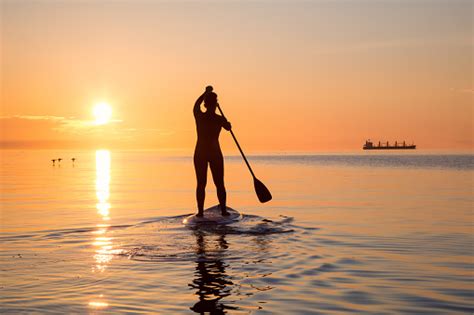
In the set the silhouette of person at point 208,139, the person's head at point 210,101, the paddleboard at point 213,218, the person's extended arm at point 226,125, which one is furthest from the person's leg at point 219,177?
the person's head at point 210,101

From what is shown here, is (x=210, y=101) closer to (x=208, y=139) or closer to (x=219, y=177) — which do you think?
(x=208, y=139)

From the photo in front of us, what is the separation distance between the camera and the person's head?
17062 millimetres

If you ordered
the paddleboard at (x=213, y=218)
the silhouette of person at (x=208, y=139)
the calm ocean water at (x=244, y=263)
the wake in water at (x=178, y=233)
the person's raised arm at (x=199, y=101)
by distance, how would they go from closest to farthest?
1. the calm ocean water at (x=244, y=263)
2. the wake in water at (x=178, y=233)
3. the paddleboard at (x=213, y=218)
4. the person's raised arm at (x=199, y=101)
5. the silhouette of person at (x=208, y=139)

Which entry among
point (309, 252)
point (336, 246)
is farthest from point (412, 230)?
point (309, 252)

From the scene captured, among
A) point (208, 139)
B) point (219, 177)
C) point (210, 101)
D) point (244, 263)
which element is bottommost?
point (244, 263)

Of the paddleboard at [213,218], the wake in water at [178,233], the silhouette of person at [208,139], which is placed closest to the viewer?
the wake in water at [178,233]

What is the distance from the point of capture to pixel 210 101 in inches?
673

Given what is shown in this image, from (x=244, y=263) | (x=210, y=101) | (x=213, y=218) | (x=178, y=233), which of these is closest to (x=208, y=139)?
(x=210, y=101)

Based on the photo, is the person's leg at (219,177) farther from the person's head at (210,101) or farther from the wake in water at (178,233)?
the person's head at (210,101)

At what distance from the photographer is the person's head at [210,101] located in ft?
56.0

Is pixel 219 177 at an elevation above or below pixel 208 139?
below

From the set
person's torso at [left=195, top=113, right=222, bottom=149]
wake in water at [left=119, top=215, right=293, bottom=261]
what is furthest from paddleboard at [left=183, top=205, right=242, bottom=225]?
person's torso at [left=195, top=113, right=222, bottom=149]

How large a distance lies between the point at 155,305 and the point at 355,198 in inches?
794

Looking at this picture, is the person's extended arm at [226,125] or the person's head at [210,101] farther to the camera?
the person's extended arm at [226,125]
